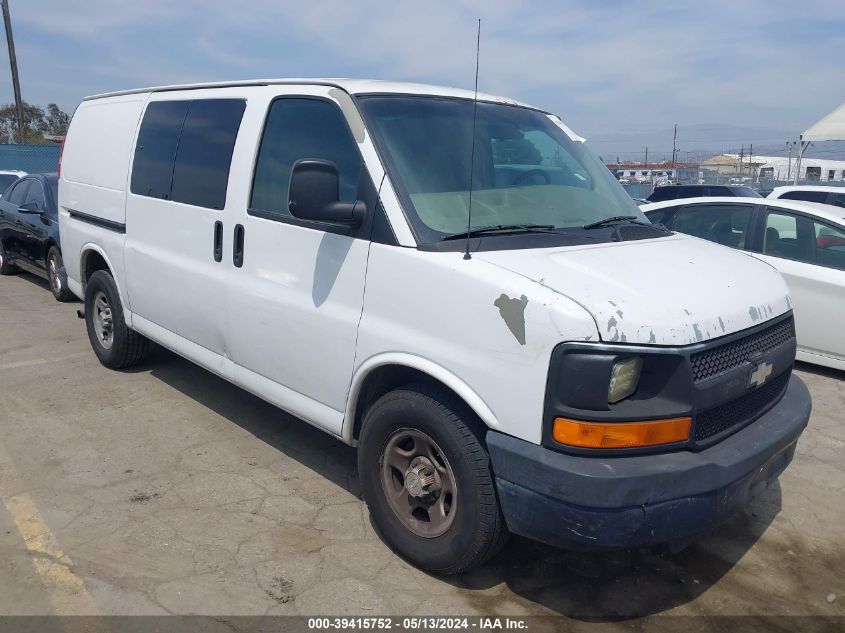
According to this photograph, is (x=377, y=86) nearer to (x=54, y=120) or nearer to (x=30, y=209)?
(x=30, y=209)

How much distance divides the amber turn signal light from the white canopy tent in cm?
1937

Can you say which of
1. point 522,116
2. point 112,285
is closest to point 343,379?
point 522,116

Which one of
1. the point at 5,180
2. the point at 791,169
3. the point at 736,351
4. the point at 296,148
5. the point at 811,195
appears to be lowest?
the point at 736,351

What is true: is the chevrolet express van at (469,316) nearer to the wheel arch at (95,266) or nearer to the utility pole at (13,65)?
the wheel arch at (95,266)

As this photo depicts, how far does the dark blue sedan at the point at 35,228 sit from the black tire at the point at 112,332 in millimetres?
3154

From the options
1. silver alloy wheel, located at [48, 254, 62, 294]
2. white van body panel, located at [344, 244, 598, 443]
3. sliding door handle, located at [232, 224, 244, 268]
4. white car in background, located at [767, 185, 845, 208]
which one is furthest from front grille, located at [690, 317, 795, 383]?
white car in background, located at [767, 185, 845, 208]

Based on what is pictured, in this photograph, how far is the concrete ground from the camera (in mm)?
3107

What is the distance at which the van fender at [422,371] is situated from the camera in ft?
9.23

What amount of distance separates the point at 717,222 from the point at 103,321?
5.94m

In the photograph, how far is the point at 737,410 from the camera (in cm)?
300

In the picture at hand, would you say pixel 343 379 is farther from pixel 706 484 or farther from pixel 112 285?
pixel 112 285

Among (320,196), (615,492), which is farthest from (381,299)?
(615,492)

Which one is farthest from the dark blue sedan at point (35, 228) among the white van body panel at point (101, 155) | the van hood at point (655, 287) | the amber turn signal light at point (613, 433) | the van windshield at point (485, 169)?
the amber turn signal light at point (613, 433)

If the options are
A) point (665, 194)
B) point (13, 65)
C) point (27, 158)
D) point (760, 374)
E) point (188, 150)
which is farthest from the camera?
point (13, 65)
